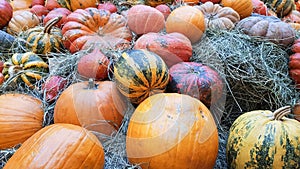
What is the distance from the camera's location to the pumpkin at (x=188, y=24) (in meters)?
2.99

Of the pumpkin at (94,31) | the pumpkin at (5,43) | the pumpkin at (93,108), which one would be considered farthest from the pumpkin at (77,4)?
the pumpkin at (93,108)

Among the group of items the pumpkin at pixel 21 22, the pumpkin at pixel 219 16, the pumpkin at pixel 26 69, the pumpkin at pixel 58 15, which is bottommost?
the pumpkin at pixel 26 69

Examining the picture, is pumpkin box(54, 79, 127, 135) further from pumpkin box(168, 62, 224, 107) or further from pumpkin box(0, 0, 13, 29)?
pumpkin box(0, 0, 13, 29)

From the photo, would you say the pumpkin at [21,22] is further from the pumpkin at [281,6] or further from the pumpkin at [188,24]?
the pumpkin at [281,6]

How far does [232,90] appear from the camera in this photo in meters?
2.68

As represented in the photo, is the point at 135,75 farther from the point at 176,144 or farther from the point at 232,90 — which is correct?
the point at 232,90

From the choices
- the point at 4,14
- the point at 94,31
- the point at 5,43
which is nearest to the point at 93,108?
the point at 94,31

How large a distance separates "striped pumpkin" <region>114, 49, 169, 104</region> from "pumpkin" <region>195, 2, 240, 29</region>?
4.33 feet

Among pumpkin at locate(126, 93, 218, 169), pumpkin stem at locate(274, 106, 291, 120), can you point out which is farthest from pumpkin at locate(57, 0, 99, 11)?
pumpkin stem at locate(274, 106, 291, 120)

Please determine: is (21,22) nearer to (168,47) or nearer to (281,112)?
(168,47)

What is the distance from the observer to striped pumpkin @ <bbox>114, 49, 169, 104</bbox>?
212cm

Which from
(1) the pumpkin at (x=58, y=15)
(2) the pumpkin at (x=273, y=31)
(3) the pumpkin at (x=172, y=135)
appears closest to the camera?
(3) the pumpkin at (x=172, y=135)

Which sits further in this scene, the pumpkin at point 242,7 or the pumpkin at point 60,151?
the pumpkin at point 242,7

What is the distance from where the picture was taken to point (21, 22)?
3.81m
